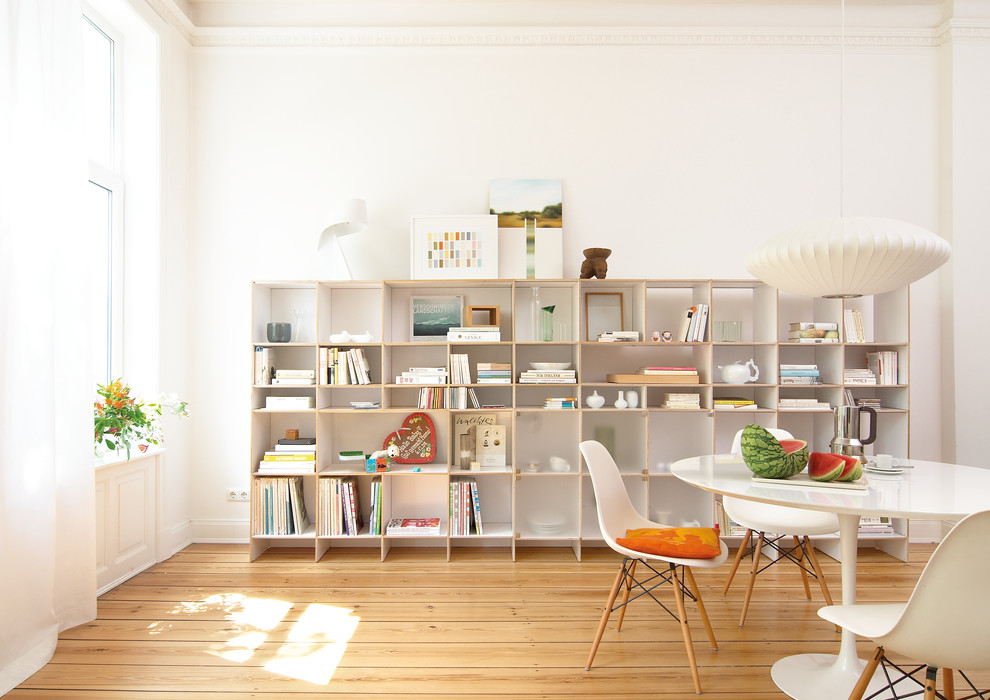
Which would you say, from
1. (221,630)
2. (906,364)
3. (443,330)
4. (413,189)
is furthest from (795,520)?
(413,189)

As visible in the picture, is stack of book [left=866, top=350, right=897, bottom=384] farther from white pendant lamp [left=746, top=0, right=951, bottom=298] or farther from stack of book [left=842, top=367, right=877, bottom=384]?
white pendant lamp [left=746, top=0, right=951, bottom=298]

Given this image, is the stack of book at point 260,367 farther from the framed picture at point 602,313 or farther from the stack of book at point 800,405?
the stack of book at point 800,405

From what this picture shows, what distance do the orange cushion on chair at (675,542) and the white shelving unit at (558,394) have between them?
1157 mm

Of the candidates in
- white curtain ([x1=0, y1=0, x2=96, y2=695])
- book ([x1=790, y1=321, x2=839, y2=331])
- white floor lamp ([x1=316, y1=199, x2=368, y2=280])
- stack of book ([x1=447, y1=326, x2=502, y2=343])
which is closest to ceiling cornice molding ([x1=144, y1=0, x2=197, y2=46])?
white curtain ([x1=0, y1=0, x2=96, y2=695])

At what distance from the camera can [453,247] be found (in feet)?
12.6

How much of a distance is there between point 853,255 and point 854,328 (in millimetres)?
1980

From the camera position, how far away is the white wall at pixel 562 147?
401 centimetres

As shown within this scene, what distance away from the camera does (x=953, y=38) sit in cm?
395

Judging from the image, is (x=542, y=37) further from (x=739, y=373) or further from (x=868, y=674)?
(x=868, y=674)

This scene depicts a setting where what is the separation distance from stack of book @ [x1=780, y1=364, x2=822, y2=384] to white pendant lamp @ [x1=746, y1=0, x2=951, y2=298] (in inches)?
61.2

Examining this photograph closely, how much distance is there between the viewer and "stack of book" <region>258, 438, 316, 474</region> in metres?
3.70

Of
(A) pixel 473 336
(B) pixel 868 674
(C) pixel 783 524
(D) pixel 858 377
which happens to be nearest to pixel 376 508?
(A) pixel 473 336

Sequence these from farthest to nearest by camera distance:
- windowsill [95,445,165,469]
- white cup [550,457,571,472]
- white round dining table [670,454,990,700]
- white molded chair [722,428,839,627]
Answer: white cup [550,457,571,472]
windowsill [95,445,165,469]
white molded chair [722,428,839,627]
white round dining table [670,454,990,700]

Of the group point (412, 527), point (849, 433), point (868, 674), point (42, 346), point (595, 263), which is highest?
Result: point (595, 263)
